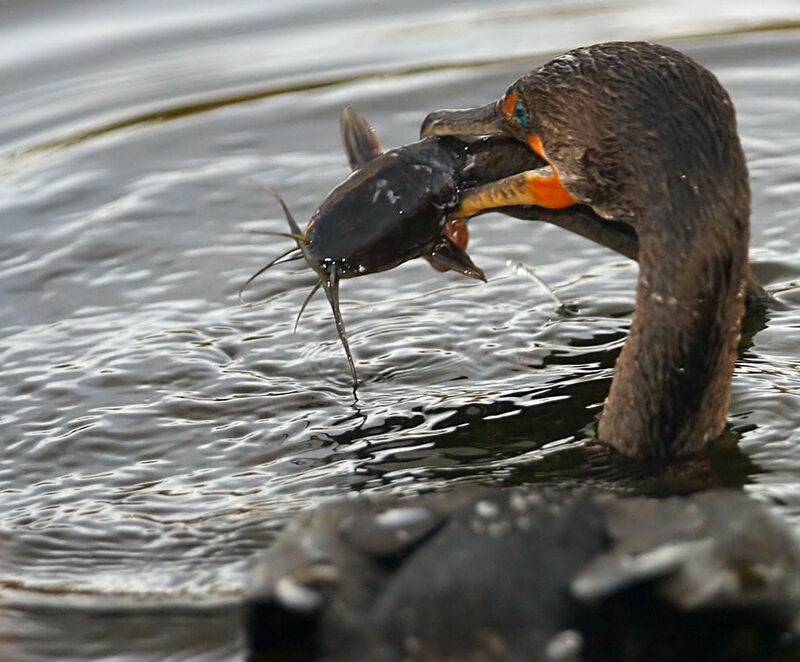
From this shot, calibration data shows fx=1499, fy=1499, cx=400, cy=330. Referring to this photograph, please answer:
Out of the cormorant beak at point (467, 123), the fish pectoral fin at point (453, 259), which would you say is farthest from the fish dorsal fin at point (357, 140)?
the fish pectoral fin at point (453, 259)

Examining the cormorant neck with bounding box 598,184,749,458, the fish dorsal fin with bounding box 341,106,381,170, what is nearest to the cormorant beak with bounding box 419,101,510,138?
the fish dorsal fin with bounding box 341,106,381,170

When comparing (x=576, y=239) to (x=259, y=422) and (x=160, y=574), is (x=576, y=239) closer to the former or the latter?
A: (x=259, y=422)

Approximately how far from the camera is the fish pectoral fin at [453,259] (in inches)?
221

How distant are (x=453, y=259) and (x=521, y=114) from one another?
1.95ft

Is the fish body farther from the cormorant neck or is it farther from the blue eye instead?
the cormorant neck

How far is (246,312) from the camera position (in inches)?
257

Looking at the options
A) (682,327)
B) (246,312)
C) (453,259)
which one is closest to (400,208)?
(453,259)

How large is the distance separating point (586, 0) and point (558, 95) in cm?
507

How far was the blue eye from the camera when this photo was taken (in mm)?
5547

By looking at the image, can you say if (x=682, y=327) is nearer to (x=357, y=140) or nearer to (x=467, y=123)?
(x=467, y=123)

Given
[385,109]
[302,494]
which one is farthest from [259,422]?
[385,109]

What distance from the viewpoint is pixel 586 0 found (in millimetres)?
10188

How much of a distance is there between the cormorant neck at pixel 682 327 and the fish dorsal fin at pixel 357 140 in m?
1.19

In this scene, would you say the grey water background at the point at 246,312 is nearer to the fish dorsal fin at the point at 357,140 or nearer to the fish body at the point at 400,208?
the fish body at the point at 400,208
